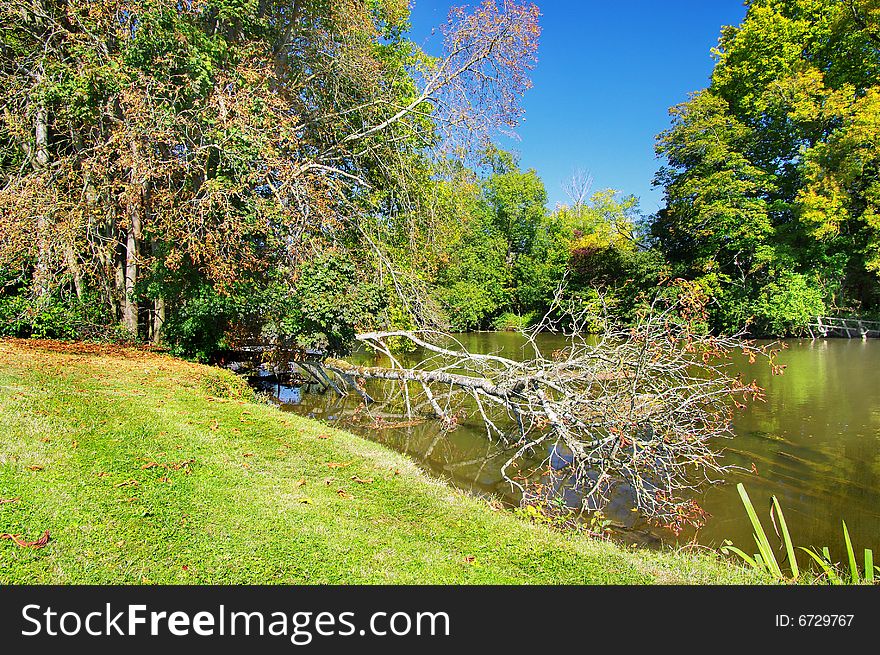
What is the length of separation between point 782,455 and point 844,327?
21.7m

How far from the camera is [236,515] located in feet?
13.2

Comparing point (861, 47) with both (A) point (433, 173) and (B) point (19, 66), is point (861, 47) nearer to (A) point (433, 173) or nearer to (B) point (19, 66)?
(A) point (433, 173)

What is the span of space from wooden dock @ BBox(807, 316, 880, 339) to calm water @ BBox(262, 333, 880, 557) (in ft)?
38.2

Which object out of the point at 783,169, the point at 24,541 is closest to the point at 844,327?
the point at 783,169

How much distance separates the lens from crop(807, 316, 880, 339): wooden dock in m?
24.5

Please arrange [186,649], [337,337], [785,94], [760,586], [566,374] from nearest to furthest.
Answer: [186,649] → [760,586] → [566,374] → [337,337] → [785,94]

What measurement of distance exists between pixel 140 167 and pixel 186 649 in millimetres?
9862

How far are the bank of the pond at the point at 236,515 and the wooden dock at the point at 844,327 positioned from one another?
2566 centimetres

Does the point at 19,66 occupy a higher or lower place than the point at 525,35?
lower

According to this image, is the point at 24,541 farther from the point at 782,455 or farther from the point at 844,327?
the point at 844,327

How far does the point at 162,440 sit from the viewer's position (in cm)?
545

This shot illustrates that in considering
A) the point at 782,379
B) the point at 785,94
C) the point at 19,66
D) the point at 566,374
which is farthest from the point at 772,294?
the point at 19,66

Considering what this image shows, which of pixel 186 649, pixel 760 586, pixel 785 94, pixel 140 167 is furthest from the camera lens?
pixel 785 94

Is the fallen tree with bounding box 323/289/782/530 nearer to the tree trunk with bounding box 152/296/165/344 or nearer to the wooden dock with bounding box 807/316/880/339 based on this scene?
the tree trunk with bounding box 152/296/165/344
